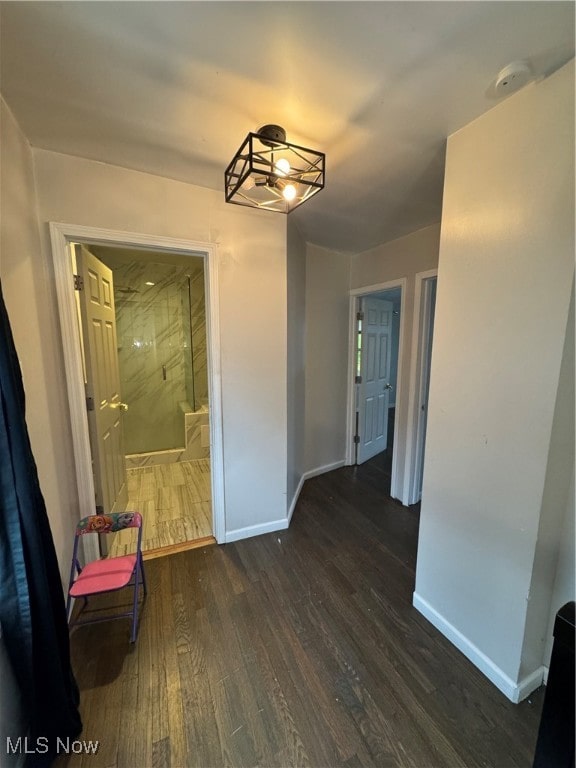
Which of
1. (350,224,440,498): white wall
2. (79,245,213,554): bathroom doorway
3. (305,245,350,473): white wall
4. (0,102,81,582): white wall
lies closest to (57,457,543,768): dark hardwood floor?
(0,102,81,582): white wall

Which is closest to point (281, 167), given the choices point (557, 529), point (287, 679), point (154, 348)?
point (557, 529)

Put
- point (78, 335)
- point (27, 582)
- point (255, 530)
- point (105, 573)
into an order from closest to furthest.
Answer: point (27, 582)
point (105, 573)
point (78, 335)
point (255, 530)

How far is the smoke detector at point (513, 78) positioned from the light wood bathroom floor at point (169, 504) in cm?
292

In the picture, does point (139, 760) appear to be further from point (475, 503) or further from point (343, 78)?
point (343, 78)

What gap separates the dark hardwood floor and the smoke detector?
2.41 metres

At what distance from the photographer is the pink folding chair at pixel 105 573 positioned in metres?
1.50

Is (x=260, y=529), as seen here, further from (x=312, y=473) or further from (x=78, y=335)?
(x=78, y=335)

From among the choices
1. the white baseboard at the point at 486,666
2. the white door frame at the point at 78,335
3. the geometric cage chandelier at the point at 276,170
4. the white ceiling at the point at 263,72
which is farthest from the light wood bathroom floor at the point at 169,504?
the white ceiling at the point at 263,72

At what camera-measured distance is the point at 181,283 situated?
407 centimetres

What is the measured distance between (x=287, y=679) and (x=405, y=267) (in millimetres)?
2870

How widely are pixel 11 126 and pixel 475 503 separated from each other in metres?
2.59

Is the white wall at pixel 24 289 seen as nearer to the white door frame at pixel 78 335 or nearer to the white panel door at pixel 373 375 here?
the white door frame at pixel 78 335

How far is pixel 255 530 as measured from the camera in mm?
2385

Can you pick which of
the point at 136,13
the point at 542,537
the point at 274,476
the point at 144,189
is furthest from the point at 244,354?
the point at 542,537
